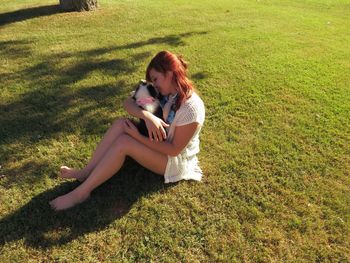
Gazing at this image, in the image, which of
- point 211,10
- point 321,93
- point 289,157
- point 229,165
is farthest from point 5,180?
point 211,10

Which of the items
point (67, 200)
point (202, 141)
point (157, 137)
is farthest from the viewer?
point (202, 141)

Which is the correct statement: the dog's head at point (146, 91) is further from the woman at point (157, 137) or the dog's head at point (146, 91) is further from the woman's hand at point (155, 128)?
the woman's hand at point (155, 128)

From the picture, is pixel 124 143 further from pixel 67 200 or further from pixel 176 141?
pixel 67 200

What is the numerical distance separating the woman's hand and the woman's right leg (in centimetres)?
33

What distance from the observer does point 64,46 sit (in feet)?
24.6

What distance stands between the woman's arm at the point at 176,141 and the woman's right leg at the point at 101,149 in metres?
0.20

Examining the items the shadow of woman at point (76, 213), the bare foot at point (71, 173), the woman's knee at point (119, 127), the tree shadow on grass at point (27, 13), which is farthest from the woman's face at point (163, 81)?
the tree shadow on grass at point (27, 13)

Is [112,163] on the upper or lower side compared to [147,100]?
lower

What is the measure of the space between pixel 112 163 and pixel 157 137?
1.64 feet

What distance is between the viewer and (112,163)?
12.5ft

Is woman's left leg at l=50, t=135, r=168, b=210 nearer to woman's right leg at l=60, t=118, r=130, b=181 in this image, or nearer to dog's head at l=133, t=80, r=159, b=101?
woman's right leg at l=60, t=118, r=130, b=181

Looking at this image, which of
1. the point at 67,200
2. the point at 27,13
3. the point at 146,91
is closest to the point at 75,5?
the point at 27,13

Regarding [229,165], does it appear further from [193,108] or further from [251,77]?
[251,77]

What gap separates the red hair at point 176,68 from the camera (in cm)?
362
